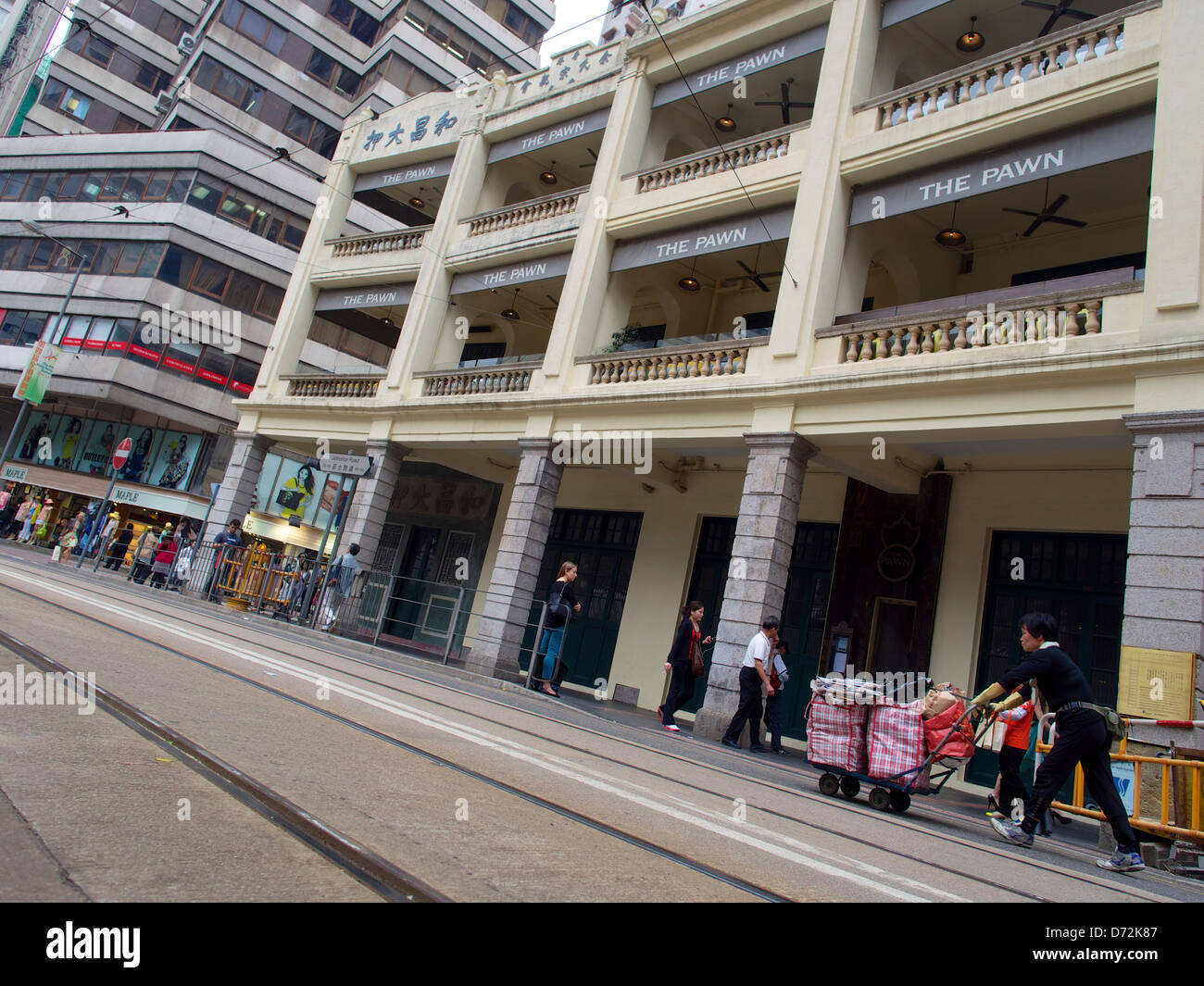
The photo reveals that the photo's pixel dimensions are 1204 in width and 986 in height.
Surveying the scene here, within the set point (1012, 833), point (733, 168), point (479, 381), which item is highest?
point (733, 168)

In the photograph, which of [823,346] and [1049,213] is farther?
[1049,213]

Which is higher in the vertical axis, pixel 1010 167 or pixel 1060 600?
pixel 1010 167

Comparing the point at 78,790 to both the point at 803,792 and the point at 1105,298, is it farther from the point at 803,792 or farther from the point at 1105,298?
the point at 1105,298

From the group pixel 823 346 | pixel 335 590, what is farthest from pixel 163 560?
pixel 823 346

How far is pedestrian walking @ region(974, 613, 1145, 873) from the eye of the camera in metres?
6.25

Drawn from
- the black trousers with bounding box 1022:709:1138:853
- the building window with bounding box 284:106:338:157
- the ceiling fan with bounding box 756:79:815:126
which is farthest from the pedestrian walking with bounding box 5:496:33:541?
the black trousers with bounding box 1022:709:1138:853

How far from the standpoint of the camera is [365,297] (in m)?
22.4

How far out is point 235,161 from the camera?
114 ft

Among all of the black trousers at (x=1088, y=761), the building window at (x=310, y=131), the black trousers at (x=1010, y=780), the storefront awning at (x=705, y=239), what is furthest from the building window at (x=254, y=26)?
the black trousers at (x=1088, y=761)

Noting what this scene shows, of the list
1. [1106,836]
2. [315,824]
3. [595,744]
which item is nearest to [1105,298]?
[1106,836]

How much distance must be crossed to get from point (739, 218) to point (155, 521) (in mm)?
28705

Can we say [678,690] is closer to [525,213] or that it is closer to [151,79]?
[525,213]

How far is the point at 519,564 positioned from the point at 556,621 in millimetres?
2571
